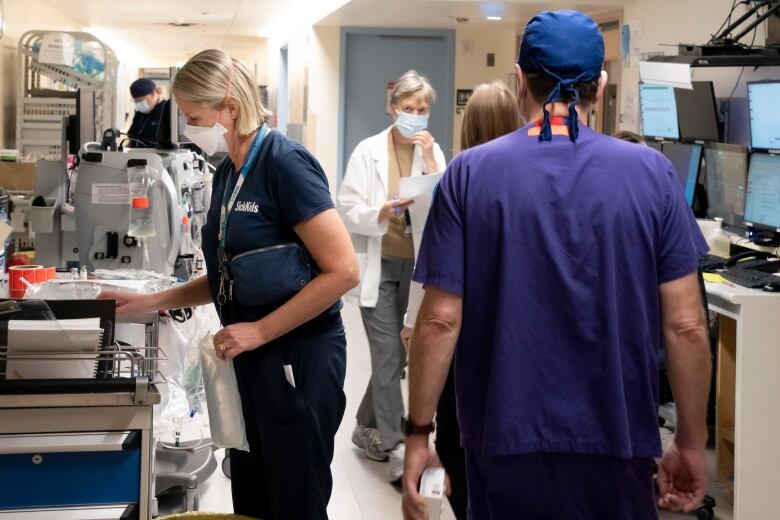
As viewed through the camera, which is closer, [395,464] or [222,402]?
[222,402]

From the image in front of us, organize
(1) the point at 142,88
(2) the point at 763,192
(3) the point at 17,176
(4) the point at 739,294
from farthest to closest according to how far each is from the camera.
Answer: (1) the point at 142,88 < (3) the point at 17,176 < (2) the point at 763,192 < (4) the point at 739,294

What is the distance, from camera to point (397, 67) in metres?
9.24

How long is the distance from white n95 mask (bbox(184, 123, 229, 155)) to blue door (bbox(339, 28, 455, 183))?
263 inches

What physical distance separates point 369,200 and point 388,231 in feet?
0.50

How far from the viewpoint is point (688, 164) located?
5.24 metres

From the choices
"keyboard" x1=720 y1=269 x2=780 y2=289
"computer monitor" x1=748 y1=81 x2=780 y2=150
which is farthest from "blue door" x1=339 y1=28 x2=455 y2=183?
"keyboard" x1=720 y1=269 x2=780 y2=289

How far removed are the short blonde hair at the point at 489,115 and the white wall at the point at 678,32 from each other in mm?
2304

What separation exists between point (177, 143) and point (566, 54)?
309 centimetres

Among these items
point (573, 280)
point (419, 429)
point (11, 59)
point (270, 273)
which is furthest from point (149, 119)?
point (573, 280)

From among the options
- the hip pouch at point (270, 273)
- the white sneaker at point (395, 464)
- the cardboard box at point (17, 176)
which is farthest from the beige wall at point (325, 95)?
the hip pouch at point (270, 273)

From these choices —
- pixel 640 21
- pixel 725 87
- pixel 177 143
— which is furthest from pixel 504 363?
pixel 640 21

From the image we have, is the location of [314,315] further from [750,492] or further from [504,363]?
[750,492]

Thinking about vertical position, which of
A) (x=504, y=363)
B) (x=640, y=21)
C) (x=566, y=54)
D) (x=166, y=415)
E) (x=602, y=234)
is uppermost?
(x=640, y=21)

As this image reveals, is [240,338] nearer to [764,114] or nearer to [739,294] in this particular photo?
[739,294]
